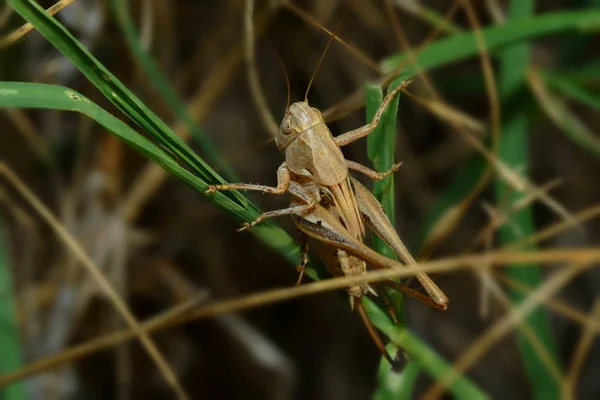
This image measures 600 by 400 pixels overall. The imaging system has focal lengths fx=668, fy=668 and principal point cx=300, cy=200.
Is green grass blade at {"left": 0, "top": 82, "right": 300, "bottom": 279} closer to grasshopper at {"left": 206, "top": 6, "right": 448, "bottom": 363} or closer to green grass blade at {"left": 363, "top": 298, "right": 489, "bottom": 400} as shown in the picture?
grasshopper at {"left": 206, "top": 6, "right": 448, "bottom": 363}

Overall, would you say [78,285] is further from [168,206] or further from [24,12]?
[24,12]

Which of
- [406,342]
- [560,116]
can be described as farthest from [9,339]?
[560,116]

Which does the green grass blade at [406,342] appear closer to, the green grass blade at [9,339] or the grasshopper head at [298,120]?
the grasshopper head at [298,120]

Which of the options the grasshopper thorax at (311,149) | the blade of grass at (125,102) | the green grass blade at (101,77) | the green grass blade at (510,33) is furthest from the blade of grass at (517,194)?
the green grass blade at (101,77)

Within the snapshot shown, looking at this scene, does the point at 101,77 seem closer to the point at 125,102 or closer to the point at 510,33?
the point at 125,102

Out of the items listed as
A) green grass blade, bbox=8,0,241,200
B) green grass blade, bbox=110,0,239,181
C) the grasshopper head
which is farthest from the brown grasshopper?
green grass blade, bbox=110,0,239,181
